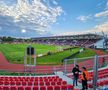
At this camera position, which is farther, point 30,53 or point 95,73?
point 30,53

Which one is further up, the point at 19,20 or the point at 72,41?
the point at 19,20

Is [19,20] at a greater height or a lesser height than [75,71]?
greater

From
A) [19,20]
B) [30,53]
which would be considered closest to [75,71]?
[30,53]

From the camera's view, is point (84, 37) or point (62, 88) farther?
point (84, 37)

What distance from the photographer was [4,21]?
182750 millimetres

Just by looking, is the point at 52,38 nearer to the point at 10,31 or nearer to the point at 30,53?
the point at 10,31

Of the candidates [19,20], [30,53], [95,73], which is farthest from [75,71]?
[19,20]

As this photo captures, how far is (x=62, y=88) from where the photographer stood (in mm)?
17469

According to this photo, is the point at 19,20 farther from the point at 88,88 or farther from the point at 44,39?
the point at 88,88

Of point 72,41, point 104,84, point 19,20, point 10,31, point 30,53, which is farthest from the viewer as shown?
point 10,31

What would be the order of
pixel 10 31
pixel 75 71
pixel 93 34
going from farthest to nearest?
1. pixel 10 31
2. pixel 93 34
3. pixel 75 71

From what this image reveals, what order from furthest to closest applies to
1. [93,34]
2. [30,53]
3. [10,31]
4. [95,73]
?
[10,31] < [93,34] < [30,53] < [95,73]

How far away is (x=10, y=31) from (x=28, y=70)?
16310 cm

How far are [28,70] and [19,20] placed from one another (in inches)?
5667
